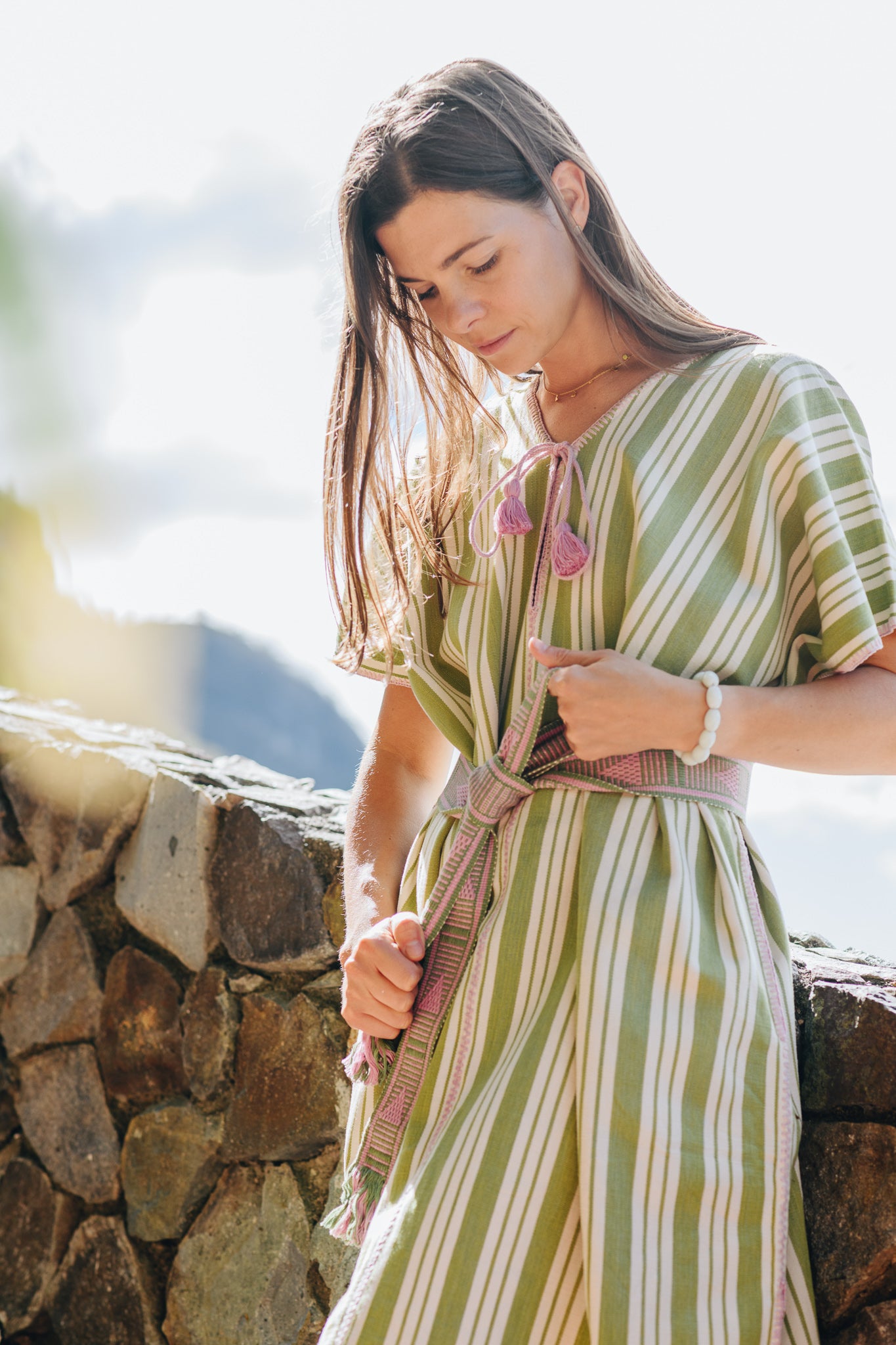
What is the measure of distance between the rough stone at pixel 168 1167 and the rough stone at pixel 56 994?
0.27 metres

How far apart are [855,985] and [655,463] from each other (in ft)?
1.89

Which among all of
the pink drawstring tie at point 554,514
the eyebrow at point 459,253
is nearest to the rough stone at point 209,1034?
the pink drawstring tie at point 554,514

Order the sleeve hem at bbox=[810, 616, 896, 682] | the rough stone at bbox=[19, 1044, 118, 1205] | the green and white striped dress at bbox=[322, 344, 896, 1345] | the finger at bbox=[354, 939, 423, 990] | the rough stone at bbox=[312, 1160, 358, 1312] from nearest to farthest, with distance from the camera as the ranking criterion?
the green and white striped dress at bbox=[322, 344, 896, 1345], the sleeve hem at bbox=[810, 616, 896, 682], the finger at bbox=[354, 939, 423, 990], the rough stone at bbox=[312, 1160, 358, 1312], the rough stone at bbox=[19, 1044, 118, 1205]

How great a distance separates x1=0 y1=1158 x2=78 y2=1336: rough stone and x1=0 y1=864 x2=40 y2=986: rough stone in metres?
0.41

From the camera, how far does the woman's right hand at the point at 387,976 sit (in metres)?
1.23

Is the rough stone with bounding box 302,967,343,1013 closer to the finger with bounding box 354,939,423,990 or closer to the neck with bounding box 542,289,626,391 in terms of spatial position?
the finger with bounding box 354,939,423,990

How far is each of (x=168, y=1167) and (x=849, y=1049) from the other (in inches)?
57.2

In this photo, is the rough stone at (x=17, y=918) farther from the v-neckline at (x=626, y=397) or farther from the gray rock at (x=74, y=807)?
the v-neckline at (x=626, y=397)

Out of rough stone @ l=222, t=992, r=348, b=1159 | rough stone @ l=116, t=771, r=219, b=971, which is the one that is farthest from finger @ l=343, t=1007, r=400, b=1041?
rough stone @ l=116, t=771, r=219, b=971

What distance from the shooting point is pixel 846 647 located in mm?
1120

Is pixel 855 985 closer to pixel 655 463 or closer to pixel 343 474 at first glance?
pixel 655 463

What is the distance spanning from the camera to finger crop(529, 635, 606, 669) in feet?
3.79

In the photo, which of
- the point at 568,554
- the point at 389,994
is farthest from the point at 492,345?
the point at 389,994

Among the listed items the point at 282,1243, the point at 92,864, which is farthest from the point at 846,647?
the point at 92,864
